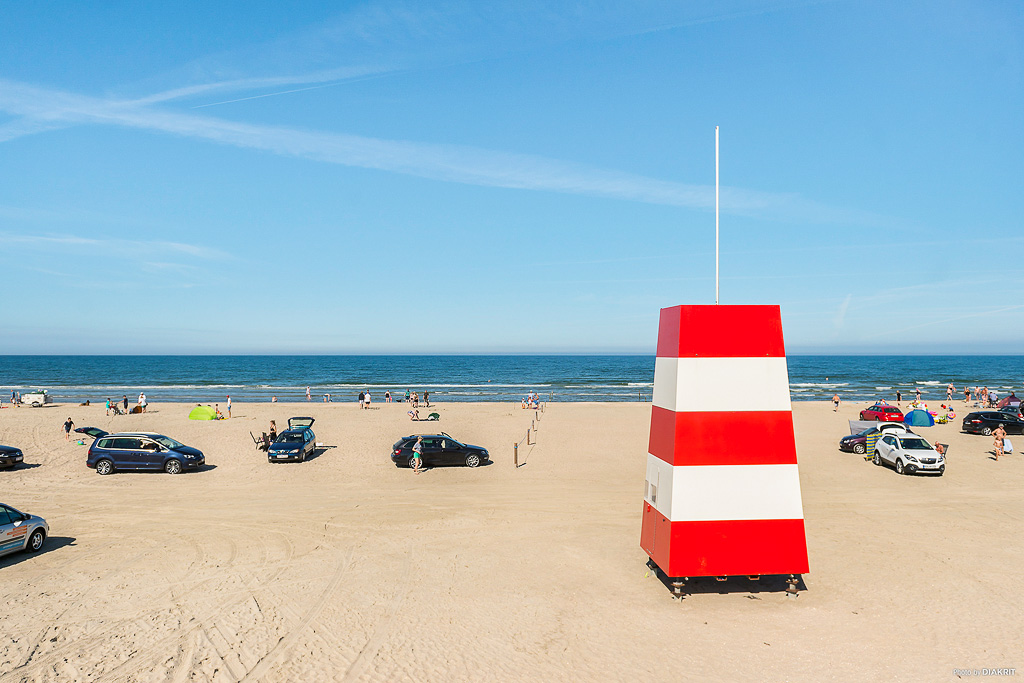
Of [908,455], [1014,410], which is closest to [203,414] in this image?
[908,455]

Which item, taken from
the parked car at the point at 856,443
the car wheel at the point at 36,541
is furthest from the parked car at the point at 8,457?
the parked car at the point at 856,443

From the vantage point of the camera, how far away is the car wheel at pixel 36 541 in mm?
13785

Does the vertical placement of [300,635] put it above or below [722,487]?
below

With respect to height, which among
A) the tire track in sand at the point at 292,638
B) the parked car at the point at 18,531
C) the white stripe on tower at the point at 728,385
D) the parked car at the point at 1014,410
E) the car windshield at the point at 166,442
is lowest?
the tire track in sand at the point at 292,638

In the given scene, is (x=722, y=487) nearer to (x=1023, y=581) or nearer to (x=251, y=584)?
(x=1023, y=581)

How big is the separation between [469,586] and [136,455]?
60.2 feet

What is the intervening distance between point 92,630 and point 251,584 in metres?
2.76

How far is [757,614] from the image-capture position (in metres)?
10.7

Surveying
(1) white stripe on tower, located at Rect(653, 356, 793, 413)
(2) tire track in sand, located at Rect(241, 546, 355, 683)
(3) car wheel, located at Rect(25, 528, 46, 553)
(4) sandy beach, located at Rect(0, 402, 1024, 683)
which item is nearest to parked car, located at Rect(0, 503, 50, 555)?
(3) car wheel, located at Rect(25, 528, 46, 553)

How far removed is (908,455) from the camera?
2273cm

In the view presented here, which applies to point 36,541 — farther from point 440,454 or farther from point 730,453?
point 730,453

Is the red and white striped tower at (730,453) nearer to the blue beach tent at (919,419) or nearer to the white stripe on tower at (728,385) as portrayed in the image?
the white stripe on tower at (728,385)

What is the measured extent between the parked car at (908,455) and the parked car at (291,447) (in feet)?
81.9

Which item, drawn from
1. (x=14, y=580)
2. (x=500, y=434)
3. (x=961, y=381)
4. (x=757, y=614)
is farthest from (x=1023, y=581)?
(x=961, y=381)
